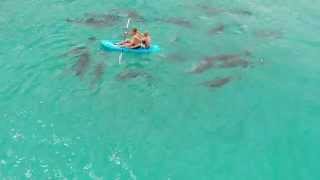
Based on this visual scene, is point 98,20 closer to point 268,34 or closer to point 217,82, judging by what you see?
point 217,82

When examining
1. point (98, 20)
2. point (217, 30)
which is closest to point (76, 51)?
point (98, 20)

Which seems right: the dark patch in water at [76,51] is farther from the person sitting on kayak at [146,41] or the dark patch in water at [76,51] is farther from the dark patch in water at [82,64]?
the person sitting on kayak at [146,41]

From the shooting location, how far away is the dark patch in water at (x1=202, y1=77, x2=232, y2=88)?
2311 centimetres

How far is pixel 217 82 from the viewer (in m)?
23.4

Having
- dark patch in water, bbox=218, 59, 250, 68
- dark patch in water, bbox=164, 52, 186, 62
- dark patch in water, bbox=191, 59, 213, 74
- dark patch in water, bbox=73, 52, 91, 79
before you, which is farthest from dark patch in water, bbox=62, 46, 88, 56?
dark patch in water, bbox=218, 59, 250, 68

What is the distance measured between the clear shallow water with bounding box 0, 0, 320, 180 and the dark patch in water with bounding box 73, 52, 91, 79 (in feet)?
0.19

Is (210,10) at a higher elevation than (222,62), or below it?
higher

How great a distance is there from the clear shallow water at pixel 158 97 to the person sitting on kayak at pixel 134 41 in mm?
560

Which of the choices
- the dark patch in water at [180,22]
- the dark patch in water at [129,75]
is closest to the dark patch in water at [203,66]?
the dark patch in water at [129,75]

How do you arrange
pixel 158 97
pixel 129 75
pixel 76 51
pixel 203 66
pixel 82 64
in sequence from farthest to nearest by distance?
pixel 76 51 → pixel 203 66 → pixel 82 64 → pixel 129 75 → pixel 158 97

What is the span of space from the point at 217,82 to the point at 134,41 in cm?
466

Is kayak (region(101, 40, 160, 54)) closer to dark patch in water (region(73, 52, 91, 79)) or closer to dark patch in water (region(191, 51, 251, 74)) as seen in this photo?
dark patch in water (region(73, 52, 91, 79))

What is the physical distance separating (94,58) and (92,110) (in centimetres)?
413

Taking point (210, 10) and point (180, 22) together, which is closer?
point (180, 22)
